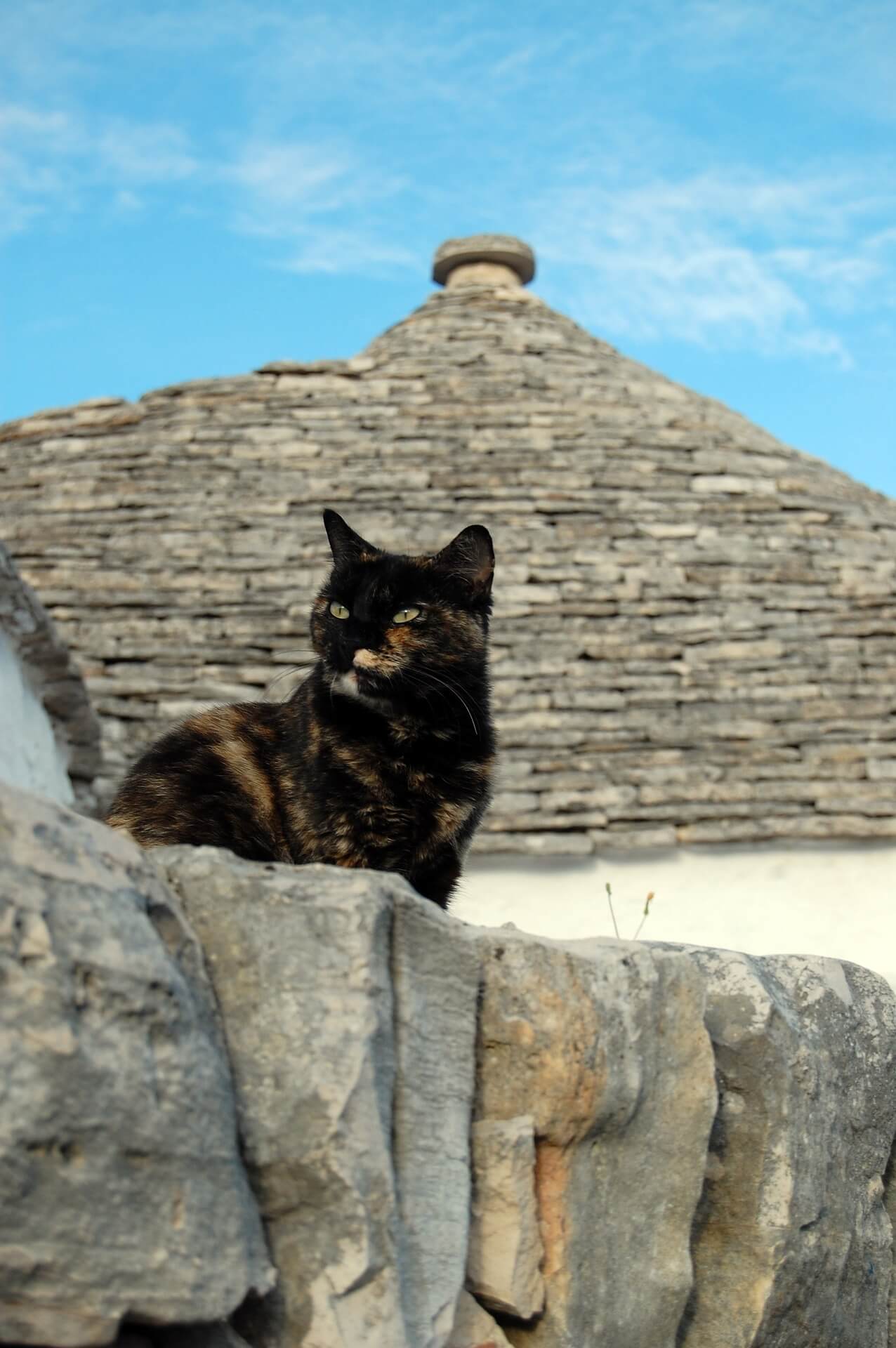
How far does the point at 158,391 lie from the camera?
9953 millimetres

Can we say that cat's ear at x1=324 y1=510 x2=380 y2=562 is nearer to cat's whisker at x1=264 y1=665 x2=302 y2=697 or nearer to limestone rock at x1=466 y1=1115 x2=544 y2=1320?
cat's whisker at x1=264 y1=665 x2=302 y2=697

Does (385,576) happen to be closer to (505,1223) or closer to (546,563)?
(505,1223)

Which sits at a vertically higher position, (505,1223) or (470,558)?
(470,558)

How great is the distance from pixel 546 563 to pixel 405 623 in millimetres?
5742

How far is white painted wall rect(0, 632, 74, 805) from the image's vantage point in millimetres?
6141

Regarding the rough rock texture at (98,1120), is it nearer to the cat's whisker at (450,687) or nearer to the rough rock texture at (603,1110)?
the rough rock texture at (603,1110)

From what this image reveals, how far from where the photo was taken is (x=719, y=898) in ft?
25.5

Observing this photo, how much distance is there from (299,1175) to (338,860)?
0.80 m

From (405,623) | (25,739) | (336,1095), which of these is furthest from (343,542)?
(25,739)

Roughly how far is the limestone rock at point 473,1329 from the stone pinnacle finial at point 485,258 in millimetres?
10067

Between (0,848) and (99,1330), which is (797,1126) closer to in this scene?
(99,1330)

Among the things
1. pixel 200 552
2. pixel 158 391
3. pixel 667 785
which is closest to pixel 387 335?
pixel 158 391

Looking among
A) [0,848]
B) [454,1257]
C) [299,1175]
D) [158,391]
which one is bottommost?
[454,1257]

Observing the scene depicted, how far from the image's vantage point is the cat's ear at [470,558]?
320 cm
